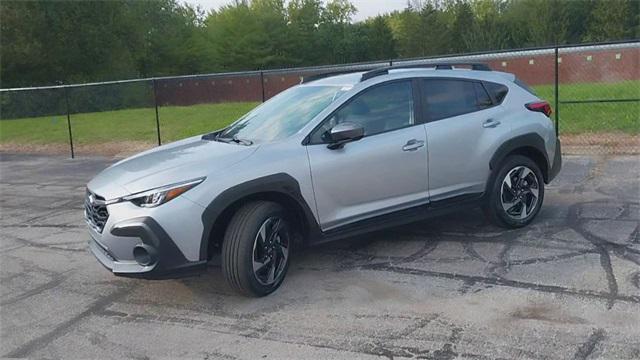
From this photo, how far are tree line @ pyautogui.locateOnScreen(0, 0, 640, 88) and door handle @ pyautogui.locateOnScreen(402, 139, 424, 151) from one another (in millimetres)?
33646

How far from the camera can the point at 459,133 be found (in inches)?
213

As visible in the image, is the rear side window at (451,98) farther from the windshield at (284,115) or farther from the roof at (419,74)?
the windshield at (284,115)

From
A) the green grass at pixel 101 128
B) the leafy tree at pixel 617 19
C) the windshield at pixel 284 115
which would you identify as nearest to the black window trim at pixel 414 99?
the windshield at pixel 284 115

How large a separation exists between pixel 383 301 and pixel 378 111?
5.54 feet

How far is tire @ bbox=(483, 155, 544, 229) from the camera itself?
5.68 m

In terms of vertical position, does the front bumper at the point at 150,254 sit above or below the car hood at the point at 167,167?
below

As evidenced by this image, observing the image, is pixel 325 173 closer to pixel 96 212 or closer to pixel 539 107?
pixel 96 212

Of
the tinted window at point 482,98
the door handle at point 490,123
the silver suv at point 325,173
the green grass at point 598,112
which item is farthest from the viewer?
the green grass at point 598,112

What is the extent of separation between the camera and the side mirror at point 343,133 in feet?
15.2

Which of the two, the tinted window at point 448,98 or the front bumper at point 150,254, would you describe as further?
A: the tinted window at point 448,98

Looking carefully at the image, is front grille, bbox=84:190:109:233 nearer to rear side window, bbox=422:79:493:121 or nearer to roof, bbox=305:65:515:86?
roof, bbox=305:65:515:86

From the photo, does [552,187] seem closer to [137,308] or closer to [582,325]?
[582,325]

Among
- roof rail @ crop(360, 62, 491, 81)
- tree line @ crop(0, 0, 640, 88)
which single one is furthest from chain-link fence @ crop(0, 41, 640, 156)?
tree line @ crop(0, 0, 640, 88)

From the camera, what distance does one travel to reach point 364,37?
7069 centimetres
